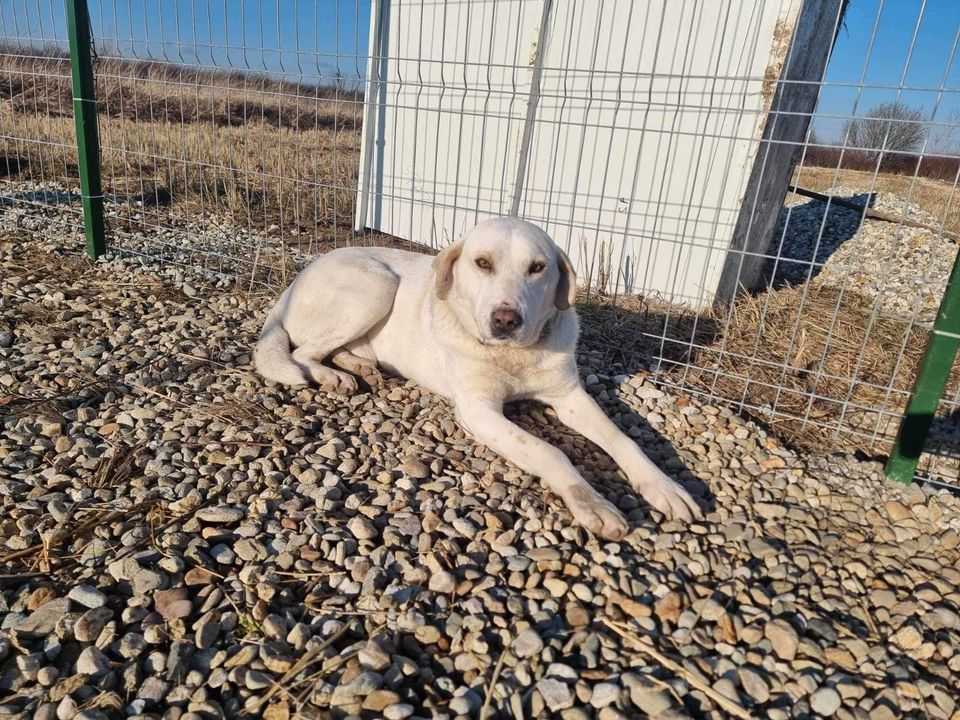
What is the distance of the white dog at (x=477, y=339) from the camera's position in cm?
260

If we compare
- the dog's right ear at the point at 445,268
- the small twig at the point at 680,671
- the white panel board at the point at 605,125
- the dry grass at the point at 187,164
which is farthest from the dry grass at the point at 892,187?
the small twig at the point at 680,671

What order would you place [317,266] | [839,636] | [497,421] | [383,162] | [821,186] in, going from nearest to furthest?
[839,636] → [497,421] → [317,266] → [383,162] → [821,186]

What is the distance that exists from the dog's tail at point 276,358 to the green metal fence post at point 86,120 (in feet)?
8.27

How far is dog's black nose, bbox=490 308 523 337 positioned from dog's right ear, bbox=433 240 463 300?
502 millimetres

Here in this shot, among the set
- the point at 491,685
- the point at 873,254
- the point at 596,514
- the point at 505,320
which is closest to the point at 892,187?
the point at 873,254

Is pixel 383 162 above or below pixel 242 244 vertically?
above

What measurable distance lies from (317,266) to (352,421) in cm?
114

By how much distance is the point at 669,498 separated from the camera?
98.3 inches

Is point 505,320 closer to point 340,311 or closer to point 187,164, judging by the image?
point 340,311

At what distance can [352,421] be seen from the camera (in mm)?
3061

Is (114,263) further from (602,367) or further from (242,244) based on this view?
(602,367)

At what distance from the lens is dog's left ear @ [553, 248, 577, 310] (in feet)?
9.43

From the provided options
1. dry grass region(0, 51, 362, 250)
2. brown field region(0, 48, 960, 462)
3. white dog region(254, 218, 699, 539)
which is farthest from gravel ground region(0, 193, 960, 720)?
dry grass region(0, 51, 362, 250)

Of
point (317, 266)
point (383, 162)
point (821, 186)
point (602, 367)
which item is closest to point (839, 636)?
point (602, 367)
